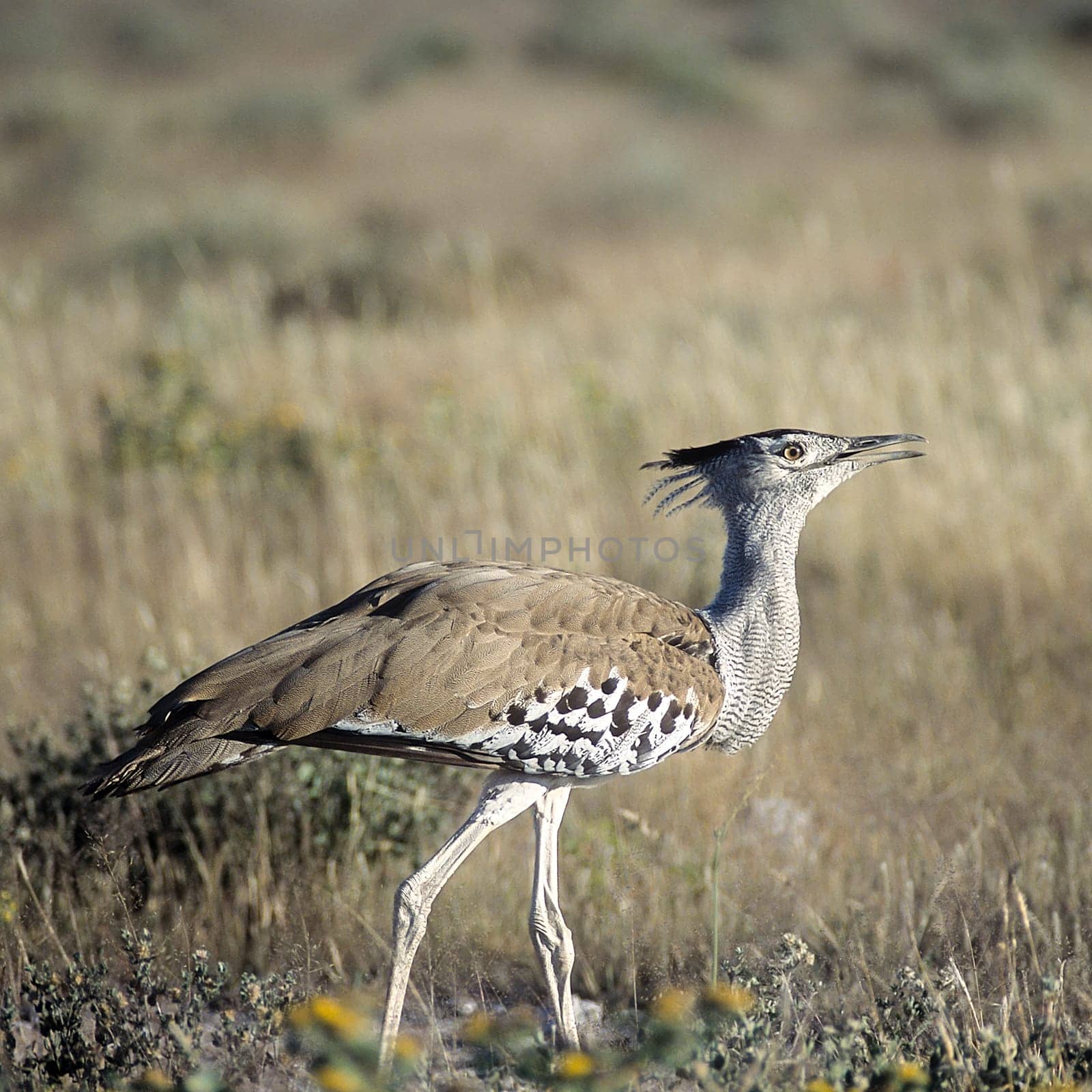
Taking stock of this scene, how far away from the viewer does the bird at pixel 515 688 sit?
2.47m

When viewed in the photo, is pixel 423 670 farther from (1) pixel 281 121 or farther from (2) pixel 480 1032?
(1) pixel 281 121

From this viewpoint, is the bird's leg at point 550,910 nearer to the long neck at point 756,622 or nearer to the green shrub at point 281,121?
the long neck at point 756,622

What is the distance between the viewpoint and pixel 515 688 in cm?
253

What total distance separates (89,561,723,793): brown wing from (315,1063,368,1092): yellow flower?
0.98 metres

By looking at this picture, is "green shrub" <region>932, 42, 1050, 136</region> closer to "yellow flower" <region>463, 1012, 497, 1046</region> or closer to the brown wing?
the brown wing

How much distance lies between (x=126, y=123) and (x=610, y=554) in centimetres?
1644

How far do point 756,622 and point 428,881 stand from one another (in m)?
0.94

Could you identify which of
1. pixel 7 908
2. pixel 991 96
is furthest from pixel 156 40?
pixel 7 908

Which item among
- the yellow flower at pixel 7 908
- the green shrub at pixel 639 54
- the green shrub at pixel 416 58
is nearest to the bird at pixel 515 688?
the yellow flower at pixel 7 908

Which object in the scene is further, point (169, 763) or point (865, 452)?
point (865, 452)

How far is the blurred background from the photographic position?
3057 millimetres

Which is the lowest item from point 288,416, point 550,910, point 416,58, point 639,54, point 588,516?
point 550,910

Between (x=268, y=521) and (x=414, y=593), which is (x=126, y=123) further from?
(x=414, y=593)

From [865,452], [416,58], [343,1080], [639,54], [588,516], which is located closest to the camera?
[343,1080]
